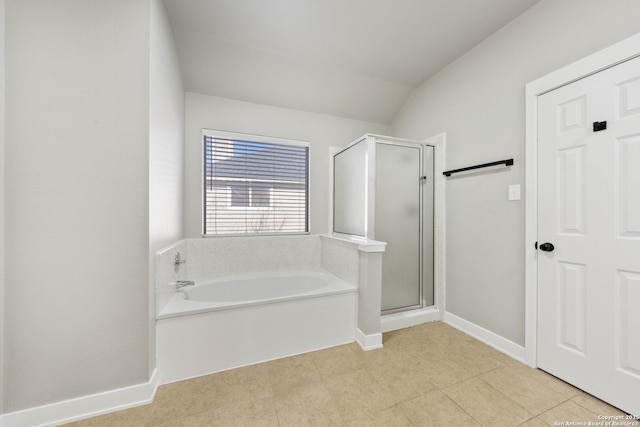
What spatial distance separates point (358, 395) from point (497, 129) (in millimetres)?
2218

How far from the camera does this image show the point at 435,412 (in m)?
1.29

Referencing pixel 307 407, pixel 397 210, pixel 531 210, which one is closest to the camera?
pixel 307 407

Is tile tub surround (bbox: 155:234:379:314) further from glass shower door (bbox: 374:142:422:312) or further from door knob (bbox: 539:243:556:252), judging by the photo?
door knob (bbox: 539:243:556:252)

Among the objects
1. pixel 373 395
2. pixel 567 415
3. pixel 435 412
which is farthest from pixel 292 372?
pixel 567 415

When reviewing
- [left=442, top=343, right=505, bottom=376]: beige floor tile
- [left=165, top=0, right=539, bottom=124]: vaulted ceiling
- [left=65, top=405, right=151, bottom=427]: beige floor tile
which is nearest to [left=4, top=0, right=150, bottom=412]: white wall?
[left=65, top=405, right=151, bottom=427]: beige floor tile

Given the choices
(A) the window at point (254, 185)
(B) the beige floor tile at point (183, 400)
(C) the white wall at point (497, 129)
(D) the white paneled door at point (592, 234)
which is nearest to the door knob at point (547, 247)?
(D) the white paneled door at point (592, 234)

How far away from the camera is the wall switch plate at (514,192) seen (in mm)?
1771

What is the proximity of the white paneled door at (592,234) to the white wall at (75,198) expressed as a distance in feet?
8.44

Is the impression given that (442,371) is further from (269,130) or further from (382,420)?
(269,130)

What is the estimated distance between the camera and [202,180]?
2494 mm

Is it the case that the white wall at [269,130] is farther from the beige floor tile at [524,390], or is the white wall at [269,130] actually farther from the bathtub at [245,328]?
the beige floor tile at [524,390]

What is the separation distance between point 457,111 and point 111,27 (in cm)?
265

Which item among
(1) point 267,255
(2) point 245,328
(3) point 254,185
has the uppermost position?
(3) point 254,185

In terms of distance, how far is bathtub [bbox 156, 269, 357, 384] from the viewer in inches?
60.6
